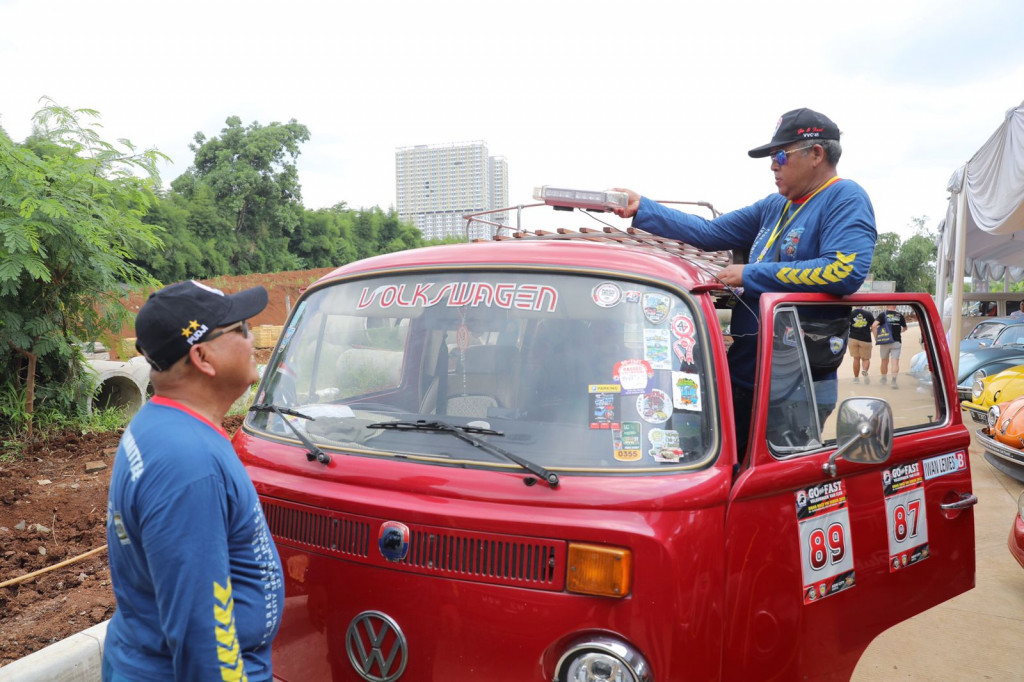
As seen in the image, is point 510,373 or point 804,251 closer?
point 510,373

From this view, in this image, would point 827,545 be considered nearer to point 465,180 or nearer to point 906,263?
point 465,180

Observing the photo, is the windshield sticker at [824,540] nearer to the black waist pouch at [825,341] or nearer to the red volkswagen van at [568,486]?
the red volkswagen van at [568,486]

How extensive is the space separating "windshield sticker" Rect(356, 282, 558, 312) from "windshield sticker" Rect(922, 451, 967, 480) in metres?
1.73

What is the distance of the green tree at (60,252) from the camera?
678cm

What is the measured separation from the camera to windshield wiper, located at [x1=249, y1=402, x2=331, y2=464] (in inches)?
99.3

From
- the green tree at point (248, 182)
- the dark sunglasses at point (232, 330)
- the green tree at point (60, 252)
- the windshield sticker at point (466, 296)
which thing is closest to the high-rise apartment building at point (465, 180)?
the green tree at point (60, 252)

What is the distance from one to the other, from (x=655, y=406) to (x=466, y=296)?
0.78 meters

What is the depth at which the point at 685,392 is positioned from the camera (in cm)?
241

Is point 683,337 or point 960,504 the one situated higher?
point 683,337

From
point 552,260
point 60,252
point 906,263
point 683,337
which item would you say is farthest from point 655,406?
point 906,263

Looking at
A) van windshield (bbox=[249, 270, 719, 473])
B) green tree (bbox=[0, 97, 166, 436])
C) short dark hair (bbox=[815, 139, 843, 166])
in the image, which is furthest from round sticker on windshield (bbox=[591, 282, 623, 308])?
green tree (bbox=[0, 97, 166, 436])

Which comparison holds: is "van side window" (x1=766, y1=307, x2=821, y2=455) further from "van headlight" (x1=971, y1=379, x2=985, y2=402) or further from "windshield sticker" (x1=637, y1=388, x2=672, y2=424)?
"van headlight" (x1=971, y1=379, x2=985, y2=402)

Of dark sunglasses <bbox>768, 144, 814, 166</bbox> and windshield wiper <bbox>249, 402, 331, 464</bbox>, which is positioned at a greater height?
dark sunglasses <bbox>768, 144, 814, 166</bbox>

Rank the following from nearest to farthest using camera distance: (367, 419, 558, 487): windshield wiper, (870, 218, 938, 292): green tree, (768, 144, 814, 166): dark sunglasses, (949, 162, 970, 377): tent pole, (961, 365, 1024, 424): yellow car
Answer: (367, 419, 558, 487): windshield wiper < (768, 144, 814, 166): dark sunglasses < (961, 365, 1024, 424): yellow car < (949, 162, 970, 377): tent pole < (870, 218, 938, 292): green tree
